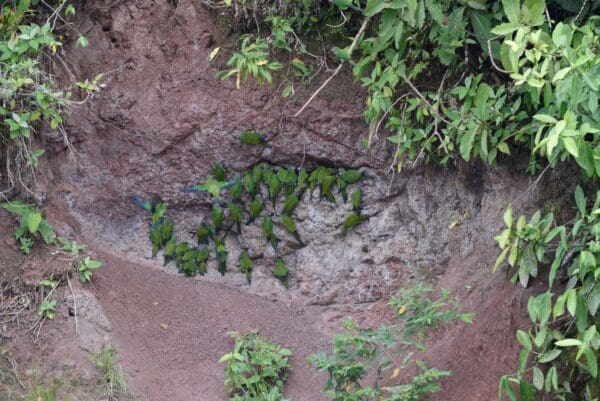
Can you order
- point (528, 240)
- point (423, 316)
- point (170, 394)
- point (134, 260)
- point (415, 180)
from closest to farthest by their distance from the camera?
point (528, 240)
point (423, 316)
point (170, 394)
point (415, 180)
point (134, 260)

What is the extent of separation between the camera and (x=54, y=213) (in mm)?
5625

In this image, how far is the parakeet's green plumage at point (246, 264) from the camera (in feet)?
19.3

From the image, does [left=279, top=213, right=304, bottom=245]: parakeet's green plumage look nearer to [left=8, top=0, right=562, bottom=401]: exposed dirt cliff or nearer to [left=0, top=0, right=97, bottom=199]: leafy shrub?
[left=8, top=0, right=562, bottom=401]: exposed dirt cliff

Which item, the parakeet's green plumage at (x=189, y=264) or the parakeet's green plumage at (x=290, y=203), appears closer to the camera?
the parakeet's green plumage at (x=290, y=203)

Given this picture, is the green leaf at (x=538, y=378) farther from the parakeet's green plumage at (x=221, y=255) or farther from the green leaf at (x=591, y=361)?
the parakeet's green plumage at (x=221, y=255)

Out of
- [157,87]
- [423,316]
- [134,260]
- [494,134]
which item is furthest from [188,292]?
[494,134]

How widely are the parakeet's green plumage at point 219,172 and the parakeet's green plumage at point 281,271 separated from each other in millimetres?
704

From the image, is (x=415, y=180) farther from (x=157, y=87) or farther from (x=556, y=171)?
(x=157, y=87)

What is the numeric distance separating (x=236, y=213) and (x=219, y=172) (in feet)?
1.03

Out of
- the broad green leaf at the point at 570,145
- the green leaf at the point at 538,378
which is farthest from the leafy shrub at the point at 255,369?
the broad green leaf at the point at 570,145

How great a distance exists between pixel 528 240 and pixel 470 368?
0.82 m

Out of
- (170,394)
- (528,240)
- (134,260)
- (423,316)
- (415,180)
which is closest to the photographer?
(528,240)

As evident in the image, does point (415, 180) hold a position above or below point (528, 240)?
below

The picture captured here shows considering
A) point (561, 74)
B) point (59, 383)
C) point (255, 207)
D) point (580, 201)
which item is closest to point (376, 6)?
point (561, 74)
